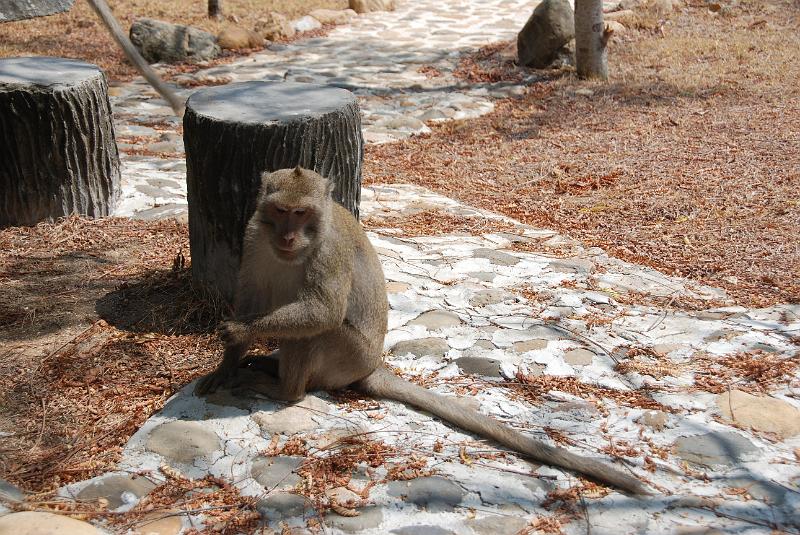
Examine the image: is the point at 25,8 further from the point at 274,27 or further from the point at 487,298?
the point at 274,27

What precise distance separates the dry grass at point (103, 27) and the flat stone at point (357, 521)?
407 inches

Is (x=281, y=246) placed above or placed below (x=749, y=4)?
below

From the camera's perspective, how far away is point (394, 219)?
24.4 feet

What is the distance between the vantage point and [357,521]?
3494mm

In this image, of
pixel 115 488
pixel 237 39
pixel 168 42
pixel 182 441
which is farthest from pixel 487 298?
pixel 237 39

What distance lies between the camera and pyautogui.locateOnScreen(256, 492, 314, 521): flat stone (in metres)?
3.51

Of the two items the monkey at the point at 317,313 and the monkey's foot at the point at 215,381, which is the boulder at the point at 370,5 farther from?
the monkey's foot at the point at 215,381

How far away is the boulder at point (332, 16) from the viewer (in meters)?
16.6

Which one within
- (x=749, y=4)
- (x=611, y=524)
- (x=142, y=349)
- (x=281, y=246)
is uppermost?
(x=749, y=4)

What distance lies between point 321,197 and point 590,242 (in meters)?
3.51

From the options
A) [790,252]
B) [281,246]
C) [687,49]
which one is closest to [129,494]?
[281,246]

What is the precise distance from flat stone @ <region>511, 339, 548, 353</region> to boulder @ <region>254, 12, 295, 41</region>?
11.3 m

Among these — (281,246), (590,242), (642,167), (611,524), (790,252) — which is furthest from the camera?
(642,167)

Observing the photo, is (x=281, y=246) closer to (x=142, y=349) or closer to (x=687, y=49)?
(x=142, y=349)
